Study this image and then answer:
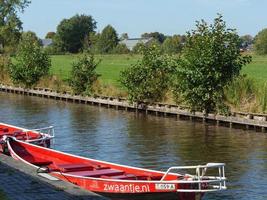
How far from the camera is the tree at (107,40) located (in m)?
147

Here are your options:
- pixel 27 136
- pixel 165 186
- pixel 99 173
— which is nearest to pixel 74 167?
pixel 99 173

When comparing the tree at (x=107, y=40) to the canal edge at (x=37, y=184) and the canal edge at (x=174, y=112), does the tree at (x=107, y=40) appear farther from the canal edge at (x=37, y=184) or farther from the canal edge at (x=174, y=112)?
the canal edge at (x=37, y=184)

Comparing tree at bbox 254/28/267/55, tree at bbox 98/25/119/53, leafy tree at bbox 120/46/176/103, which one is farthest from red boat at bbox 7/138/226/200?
tree at bbox 98/25/119/53

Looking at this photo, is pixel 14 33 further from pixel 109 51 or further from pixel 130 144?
pixel 109 51

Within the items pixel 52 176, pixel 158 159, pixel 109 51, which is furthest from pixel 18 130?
pixel 109 51

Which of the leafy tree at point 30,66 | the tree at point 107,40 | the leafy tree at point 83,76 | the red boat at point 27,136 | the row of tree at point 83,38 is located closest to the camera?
the red boat at point 27,136

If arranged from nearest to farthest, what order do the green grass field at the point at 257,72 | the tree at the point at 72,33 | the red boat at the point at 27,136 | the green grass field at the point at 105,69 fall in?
the red boat at the point at 27,136
the green grass field at the point at 257,72
the green grass field at the point at 105,69
the tree at the point at 72,33

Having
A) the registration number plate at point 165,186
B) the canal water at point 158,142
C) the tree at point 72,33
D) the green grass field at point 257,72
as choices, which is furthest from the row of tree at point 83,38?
the registration number plate at point 165,186

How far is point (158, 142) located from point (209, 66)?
25.3ft

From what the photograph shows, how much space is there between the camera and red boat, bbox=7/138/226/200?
12.4 metres

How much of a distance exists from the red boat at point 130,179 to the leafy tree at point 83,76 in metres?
25.2

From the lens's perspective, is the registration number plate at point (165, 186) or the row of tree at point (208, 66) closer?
the registration number plate at point (165, 186)

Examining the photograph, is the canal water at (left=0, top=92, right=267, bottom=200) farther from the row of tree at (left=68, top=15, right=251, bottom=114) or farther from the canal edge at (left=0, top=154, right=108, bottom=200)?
the canal edge at (left=0, top=154, right=108, bottom=200)

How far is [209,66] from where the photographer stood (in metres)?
29.9
